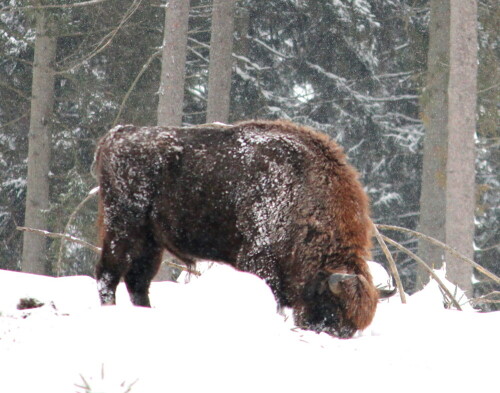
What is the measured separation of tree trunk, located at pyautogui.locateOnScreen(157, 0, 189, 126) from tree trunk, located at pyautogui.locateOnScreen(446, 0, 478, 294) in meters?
4.71

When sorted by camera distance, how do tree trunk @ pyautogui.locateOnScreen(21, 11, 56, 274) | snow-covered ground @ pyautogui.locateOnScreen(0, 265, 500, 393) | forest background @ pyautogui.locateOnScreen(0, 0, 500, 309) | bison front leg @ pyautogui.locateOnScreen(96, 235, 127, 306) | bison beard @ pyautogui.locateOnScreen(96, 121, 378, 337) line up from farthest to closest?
forest background @ pyautogui.locateOnScreen(0, 0, 500, 309) < tree trunk @ pyautogui.locateOnScreen(21, 11, 56, 274) < bison front leg @ pyautogui.locateOnScreen(96, 235, 127, 306) < bison beard @ pyautogui.locateOnScreen(96, 121, 378, 337) < snow-covered ground @ pyautogui.locateOnScreen(0, 265, 500, 393)

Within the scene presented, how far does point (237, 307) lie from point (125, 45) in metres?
14.7

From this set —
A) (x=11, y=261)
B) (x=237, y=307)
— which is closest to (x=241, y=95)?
(x=11, y=261)

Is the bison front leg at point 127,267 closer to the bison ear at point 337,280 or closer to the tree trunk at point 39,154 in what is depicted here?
the bison ear at point 337,280

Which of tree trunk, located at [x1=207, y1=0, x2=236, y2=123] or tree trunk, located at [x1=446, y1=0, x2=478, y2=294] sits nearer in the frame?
tree trunk, located at [x1=446, y1=0, x2=478, y2=294]

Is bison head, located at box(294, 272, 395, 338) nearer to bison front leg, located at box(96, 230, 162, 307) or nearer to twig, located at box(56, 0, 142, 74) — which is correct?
bison front leg, located at box(96, 230, 162, 307)

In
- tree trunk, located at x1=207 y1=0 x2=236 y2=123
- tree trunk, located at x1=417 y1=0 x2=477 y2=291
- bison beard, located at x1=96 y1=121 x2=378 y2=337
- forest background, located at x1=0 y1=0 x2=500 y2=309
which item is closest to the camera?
bison beard, located at x1=96 y1=121 x2=378 y2=337

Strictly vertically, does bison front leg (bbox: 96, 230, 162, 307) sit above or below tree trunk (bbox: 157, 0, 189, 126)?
below

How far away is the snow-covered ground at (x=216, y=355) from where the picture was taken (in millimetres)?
3330

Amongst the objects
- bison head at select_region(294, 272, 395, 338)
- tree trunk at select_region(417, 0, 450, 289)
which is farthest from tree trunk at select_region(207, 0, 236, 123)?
bison head at select_region(294, 272, 395, 338)

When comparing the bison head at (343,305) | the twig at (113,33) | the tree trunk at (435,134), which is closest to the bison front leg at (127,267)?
the bison head at (343,305)

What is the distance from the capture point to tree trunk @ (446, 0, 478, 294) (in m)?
13.2

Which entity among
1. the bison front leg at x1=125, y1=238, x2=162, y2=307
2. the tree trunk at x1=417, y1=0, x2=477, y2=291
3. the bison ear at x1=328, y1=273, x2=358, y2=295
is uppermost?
the tree trunk at x1=417, y1=0, x2=477, y2=291

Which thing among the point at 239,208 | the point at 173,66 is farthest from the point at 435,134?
the point at 239,208
